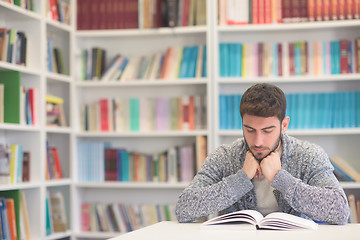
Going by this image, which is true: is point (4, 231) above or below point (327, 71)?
below

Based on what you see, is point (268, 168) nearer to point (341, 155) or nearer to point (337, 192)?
point (337, 192)

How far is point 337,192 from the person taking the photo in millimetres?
2121

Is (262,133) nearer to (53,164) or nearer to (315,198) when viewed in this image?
(315,198)

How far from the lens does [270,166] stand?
2.23 m

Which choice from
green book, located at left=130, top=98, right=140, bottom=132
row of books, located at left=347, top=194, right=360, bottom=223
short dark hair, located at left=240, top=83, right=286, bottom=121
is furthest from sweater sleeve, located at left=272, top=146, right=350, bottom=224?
green book, located at left=130, top=98, right=140, bottom=132

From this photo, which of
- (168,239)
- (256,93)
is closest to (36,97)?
(256,93)

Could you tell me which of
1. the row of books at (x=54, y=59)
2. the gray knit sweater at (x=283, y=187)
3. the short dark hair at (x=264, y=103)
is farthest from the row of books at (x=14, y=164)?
the short dark hair at (x=264, y=103)

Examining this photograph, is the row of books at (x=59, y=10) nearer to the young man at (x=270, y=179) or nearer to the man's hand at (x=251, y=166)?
the young man at (x=270, y=179)

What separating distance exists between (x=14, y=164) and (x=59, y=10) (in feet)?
4.09

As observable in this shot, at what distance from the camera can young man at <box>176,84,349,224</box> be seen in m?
2.11

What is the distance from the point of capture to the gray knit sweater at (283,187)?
2102 mm

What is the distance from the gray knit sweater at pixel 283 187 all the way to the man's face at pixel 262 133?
0.09m

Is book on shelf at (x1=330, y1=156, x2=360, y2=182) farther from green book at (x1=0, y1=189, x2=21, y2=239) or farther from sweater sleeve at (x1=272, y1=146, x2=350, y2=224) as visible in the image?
green book at (x1=0, y1=189, x2=21, y2=239)

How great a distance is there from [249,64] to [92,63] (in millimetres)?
1207
